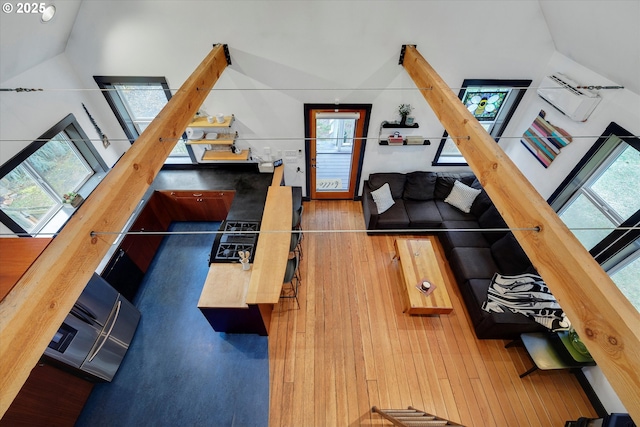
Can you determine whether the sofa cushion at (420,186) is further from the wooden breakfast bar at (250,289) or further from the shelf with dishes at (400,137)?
the wooden breakfast bar at (250,289)

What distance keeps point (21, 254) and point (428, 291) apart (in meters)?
4.10

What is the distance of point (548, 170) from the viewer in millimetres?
3770

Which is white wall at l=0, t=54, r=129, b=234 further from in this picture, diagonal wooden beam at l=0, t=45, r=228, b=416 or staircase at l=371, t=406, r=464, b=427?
staircase at l=371, t=406, r=464, b=427

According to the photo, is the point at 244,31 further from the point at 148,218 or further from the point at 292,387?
the point at 292,387

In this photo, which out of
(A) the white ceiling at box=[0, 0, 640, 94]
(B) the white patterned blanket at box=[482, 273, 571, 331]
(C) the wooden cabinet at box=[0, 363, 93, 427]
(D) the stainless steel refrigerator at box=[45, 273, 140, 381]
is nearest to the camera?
(C) the wooden cabinet at box=[0, 363, 93, 427]

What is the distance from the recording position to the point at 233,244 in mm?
3566

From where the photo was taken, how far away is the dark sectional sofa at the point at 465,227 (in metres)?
3.46

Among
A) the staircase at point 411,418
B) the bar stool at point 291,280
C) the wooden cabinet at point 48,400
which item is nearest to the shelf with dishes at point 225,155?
the bar stool at point 291,280

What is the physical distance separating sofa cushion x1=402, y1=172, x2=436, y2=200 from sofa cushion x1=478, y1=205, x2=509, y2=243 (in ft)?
2.94

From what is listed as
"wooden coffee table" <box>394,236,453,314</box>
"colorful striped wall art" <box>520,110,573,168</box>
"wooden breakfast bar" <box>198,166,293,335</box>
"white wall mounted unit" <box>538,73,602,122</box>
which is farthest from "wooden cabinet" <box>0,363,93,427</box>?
"white wall mounted unit" <box>538,73,602,122</box>

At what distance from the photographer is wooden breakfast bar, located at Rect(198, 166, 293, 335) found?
3031 millimetres

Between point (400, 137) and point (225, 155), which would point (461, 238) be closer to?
point (400, 137)

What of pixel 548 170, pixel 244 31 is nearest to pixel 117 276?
pixel 244 31

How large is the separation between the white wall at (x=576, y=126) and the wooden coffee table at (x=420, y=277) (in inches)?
65.9
